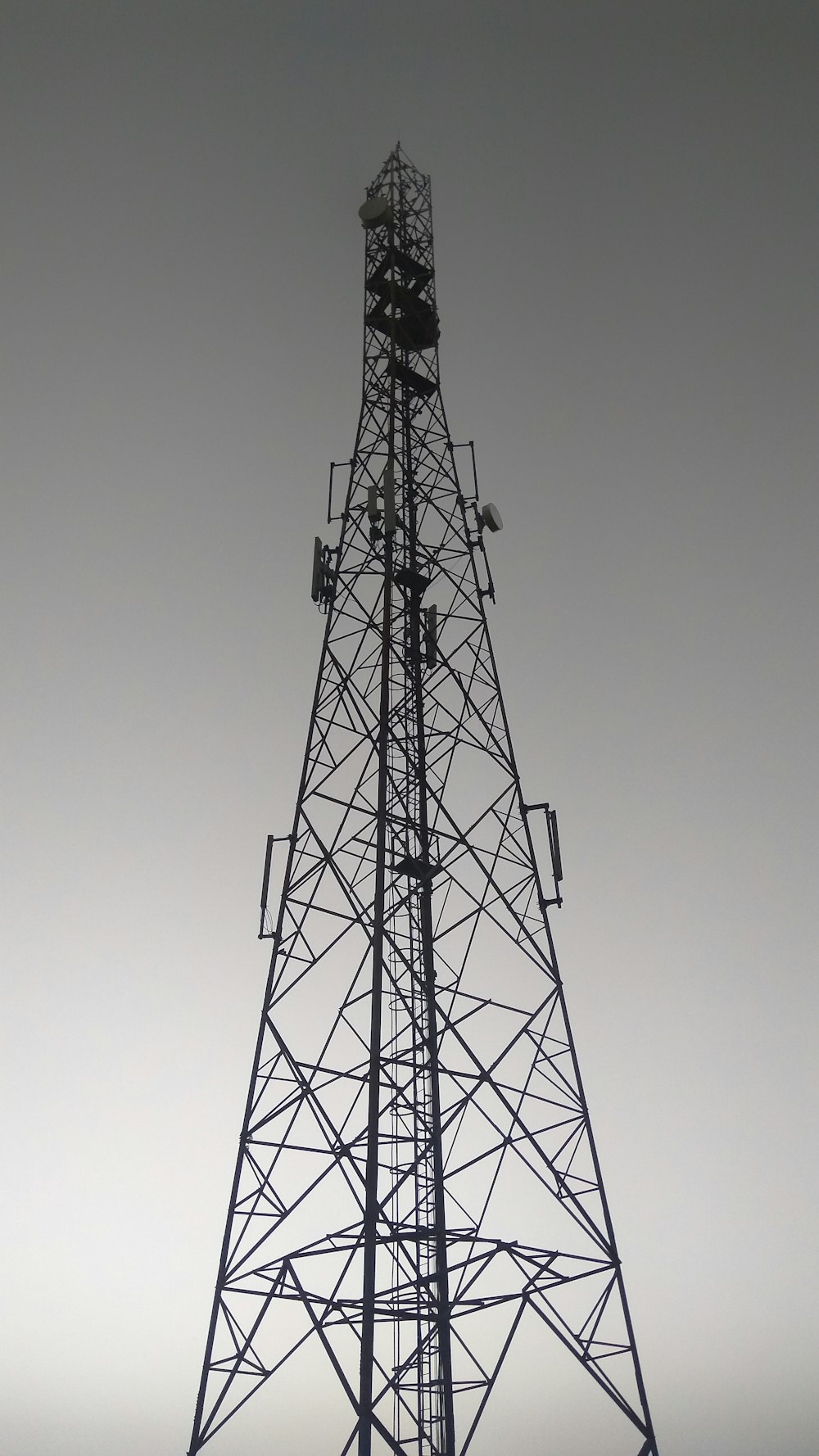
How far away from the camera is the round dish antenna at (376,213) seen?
22.7 m

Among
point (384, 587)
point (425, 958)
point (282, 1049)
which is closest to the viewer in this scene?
point (282, 1049)

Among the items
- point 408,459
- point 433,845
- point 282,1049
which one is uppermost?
point 408,459

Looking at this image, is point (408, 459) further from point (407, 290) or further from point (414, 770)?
point (414, 770)

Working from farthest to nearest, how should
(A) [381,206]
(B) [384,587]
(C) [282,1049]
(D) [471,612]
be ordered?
(D) [471,612], (A) [381,206], (B) [384,587], (C) [282,1049]

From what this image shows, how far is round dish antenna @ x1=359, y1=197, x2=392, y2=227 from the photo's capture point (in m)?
22.7

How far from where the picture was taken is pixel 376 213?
74.4ft

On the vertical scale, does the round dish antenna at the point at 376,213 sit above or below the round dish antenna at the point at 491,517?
above

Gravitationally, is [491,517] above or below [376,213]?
below

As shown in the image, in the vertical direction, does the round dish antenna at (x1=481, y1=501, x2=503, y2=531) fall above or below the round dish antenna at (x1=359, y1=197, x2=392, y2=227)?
below

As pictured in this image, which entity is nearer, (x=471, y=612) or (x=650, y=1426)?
(x=650, y=1426)

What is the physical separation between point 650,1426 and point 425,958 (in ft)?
23.1

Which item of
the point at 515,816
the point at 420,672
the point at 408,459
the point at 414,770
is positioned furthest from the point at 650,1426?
the point at 408,459

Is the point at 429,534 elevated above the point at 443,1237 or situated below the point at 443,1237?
above

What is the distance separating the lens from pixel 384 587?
19.0m
